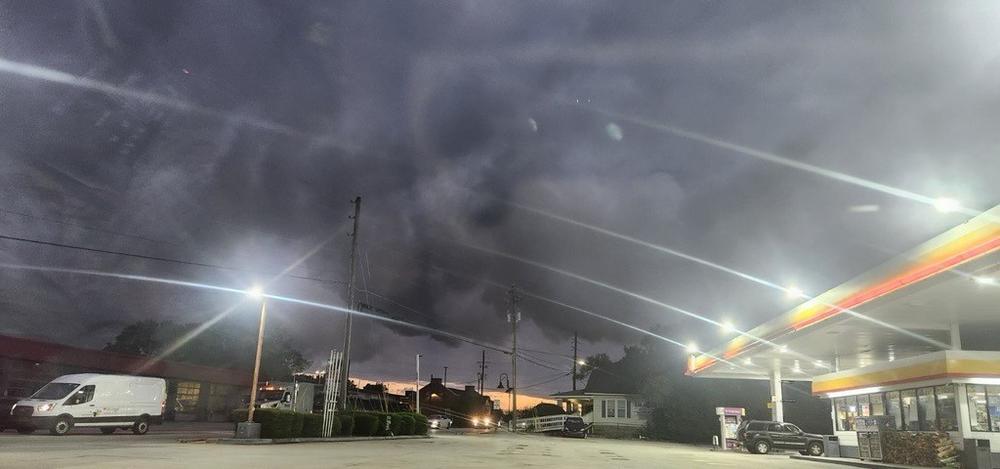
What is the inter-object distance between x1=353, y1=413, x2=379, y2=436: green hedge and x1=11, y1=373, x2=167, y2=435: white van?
8.27 m

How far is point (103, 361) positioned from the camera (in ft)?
112

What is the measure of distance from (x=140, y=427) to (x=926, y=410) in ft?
99.2

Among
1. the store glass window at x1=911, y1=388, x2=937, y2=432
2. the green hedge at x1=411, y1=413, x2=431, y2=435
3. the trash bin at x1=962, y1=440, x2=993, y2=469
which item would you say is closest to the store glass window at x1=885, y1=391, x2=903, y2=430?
the store glass window at x1=911, y1=388, x2=937, y2=432

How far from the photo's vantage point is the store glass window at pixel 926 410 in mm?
22438

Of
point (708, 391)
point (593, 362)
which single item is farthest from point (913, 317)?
point (593, 362)

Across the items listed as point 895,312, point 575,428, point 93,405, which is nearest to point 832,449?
point 895,312

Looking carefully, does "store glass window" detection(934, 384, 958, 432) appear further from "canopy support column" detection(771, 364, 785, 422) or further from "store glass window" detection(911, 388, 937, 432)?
"canopy support column" detection(771, 364, 785, 422)

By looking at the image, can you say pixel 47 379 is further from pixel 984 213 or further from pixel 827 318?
pixel 984 213

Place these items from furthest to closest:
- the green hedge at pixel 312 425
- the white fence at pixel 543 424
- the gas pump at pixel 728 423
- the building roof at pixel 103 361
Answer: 1. the white fence at pixel 543 424
2. the gas pump at pixel 728 423
3. the building roof at pixel 103 361
4. the green hedge at pixel 312 425

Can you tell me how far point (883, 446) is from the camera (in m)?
23.3

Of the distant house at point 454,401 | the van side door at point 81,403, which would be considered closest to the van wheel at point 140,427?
the van side door at point 81,403

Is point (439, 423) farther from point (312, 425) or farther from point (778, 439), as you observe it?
point (312, 425)

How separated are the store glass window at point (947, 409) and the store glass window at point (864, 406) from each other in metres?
6.14

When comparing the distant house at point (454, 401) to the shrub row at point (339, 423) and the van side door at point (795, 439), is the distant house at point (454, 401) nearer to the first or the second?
the shrub row at point (339, 423)
